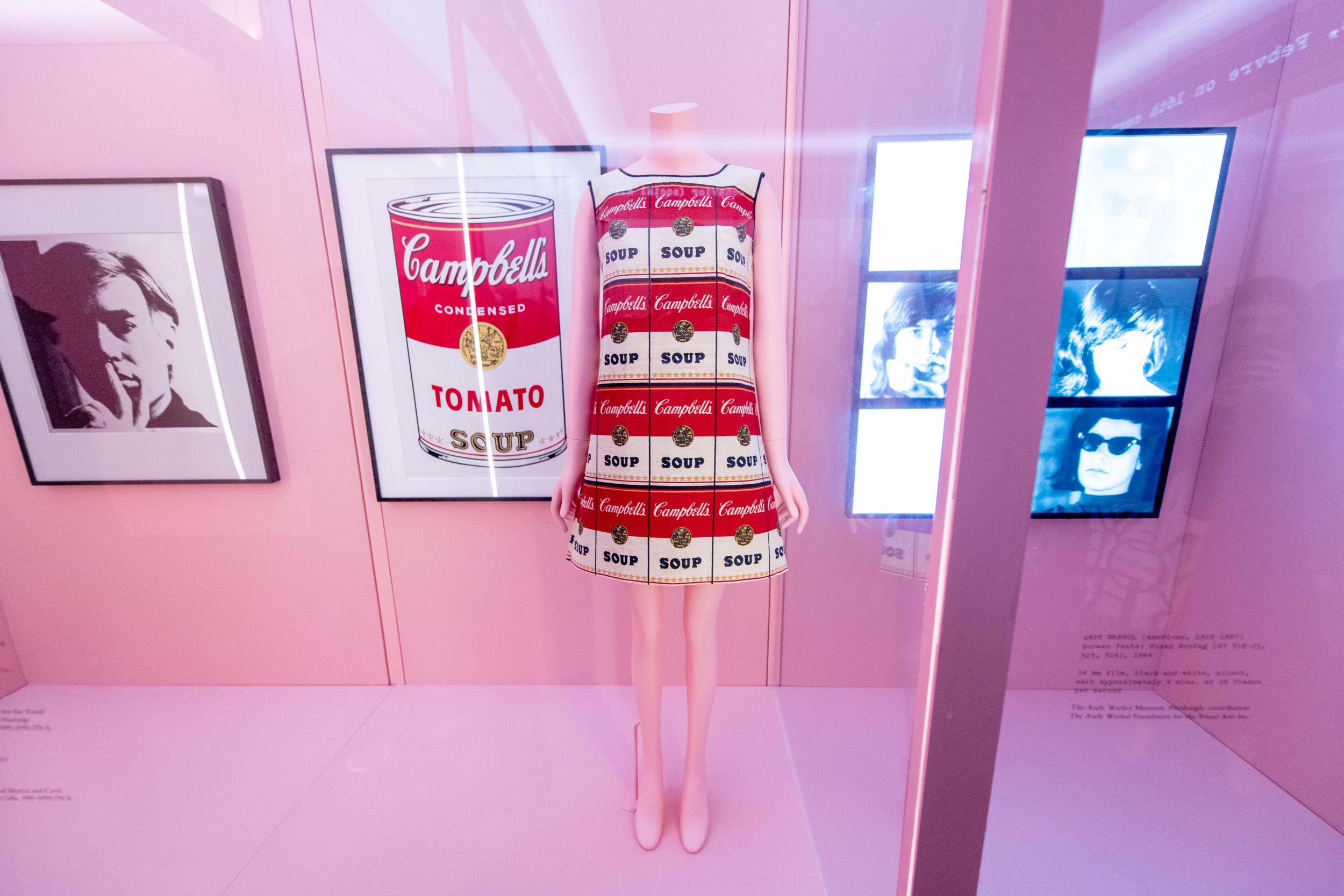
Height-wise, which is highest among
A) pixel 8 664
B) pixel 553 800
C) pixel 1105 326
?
pixel 1105 326

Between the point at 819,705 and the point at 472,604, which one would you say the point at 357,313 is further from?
the point at 819,705

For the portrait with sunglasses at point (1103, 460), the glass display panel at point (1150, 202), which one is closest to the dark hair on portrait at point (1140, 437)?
the portrait with sunglasses at point (1103, 460)

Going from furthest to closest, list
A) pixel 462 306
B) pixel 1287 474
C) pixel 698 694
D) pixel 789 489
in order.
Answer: pixel 462 306, pixel 698 694, pixel 789 489, pixel 1287 474

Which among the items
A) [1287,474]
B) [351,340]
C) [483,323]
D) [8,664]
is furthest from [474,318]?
[8,664]

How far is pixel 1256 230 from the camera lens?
80 cm

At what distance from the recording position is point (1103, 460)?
103 cm

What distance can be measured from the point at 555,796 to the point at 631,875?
→ 286 millimetres

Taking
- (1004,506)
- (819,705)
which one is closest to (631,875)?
(819,705)

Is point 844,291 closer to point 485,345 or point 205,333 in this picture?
point 485,345

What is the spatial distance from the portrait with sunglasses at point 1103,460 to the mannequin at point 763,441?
487 millimetres

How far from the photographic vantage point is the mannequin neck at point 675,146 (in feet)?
3.18

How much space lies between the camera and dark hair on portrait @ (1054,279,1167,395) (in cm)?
89

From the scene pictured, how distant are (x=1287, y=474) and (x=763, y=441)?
2.74 ft

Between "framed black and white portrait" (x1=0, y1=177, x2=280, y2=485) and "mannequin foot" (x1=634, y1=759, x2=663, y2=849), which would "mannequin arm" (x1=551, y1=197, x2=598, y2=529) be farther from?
"framed black and white portrait" (x1=0, y1=177, x2=280, y2=485)
